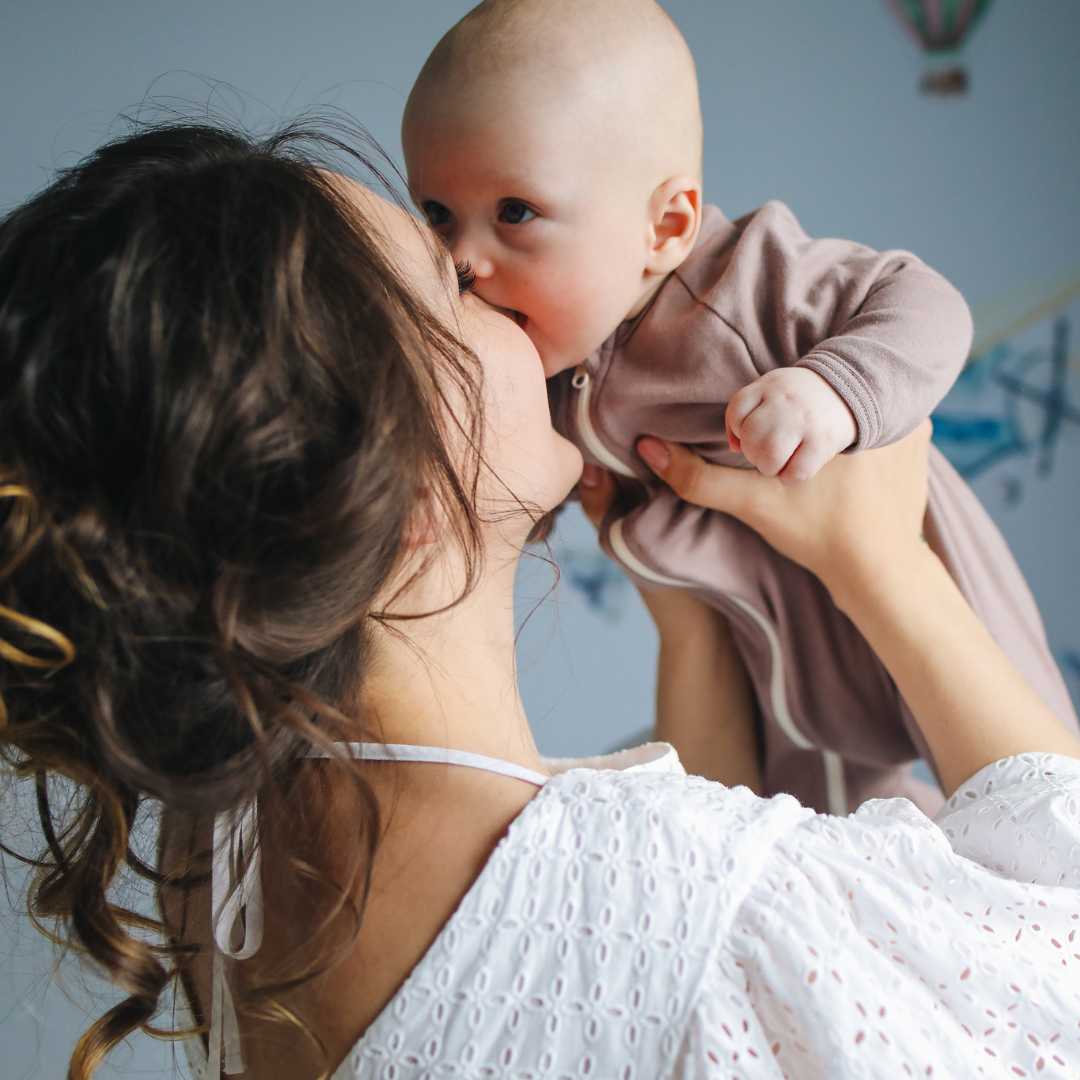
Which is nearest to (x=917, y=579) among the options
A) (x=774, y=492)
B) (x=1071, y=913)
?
(x=774, y=492)

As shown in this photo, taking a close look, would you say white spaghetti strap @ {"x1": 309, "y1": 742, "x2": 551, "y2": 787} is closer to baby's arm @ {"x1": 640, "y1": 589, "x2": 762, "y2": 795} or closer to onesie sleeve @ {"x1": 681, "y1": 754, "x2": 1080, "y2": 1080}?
onesie sleeve @ {"x1": 681, "y1": 754, "x2": 1080, "y2": 1080}

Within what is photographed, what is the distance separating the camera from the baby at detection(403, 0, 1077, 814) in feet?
3.07

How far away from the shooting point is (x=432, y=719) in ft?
2.31

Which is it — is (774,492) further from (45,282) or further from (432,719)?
(45,282)

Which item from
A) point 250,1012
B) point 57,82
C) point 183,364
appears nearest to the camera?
point 183,364

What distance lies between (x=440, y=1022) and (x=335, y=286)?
399mm


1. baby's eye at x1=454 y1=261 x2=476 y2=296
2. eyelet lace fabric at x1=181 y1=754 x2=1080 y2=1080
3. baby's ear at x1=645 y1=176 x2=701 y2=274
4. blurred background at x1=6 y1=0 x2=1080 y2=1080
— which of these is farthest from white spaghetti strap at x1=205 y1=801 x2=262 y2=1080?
blurred background at x1=6 y1=0 x2=1080 y2=1080

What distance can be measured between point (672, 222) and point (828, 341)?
0.67 ft

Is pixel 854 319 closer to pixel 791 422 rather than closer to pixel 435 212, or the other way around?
pixel 791 422

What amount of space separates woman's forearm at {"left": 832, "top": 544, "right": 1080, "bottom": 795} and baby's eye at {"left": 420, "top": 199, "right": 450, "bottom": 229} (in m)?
0.46

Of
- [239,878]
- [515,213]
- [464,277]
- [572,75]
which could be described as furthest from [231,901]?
[572,75]

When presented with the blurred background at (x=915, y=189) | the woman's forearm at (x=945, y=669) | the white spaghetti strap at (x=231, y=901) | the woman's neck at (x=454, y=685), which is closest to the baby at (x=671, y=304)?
the woman's forearm at (x=945, y=669)

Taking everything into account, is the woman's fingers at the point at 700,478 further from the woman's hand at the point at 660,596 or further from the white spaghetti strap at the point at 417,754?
the white spaghetti strap at the point at 417,754

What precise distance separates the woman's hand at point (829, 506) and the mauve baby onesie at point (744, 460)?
3 centimetres
